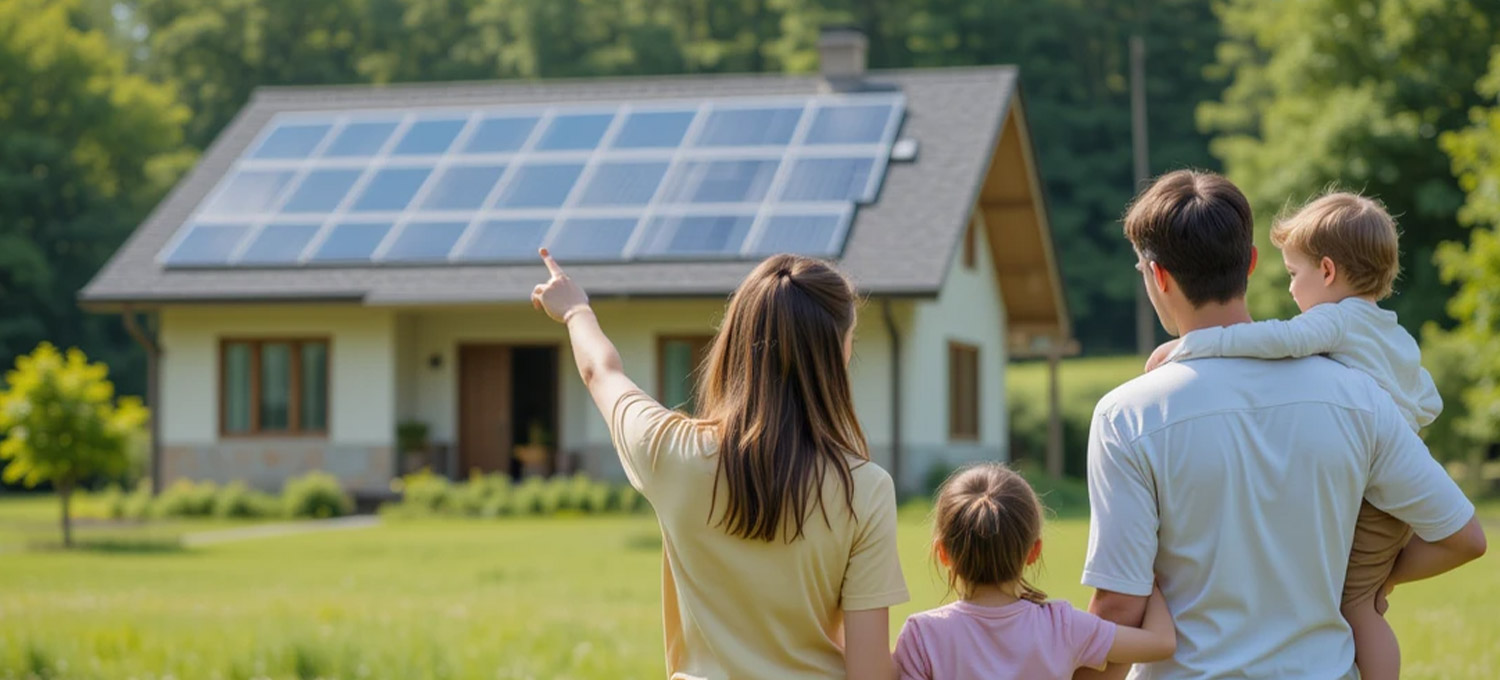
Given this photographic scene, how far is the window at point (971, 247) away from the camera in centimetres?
2459

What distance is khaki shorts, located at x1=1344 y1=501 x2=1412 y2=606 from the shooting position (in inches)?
114

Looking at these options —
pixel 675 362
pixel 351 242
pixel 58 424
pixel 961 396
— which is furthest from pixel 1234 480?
pixel 961 396

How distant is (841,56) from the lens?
82.4 ft

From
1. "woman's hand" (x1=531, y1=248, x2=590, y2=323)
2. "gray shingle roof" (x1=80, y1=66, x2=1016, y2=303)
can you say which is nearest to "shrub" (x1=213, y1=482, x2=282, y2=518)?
"gray shingle roof" (x1=80, y1=66, x2=1016, y2=303)

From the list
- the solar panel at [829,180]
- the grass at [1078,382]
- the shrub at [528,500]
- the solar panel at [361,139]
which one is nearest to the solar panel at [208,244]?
the solar panel at [361,139]

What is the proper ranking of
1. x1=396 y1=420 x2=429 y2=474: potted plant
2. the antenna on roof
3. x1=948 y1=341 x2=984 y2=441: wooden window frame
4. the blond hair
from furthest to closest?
1. the antenna on roof
2. x1=948 y1=341 x2=984 y2=441: wooden window frame
3. x1=396 y1=420 x2=429 y2=474: potted plant
4. the blond hair

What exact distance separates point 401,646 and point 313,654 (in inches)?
13.9

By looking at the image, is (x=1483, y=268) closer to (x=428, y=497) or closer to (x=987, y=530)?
(x=428, y=497)

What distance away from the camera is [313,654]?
7.21 metres

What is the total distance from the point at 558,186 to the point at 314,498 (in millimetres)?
5044

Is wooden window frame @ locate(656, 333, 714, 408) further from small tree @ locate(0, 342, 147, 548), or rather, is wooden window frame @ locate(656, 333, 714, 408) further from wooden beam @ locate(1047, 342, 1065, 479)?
small tree @ locate(0, 342, 147, 548)

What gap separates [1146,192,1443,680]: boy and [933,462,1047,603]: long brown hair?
13.2 inches

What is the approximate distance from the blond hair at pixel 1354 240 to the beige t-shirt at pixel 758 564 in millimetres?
903

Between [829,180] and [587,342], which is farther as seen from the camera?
[829,180]
